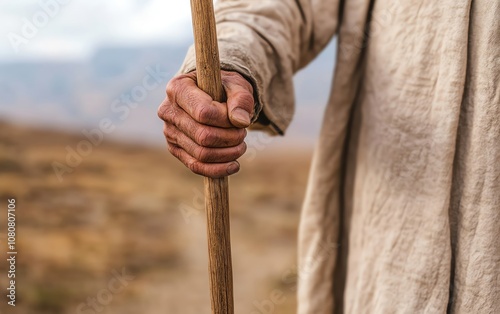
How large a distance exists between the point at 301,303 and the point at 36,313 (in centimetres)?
263

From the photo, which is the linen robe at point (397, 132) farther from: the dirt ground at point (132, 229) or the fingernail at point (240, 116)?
the dirt ground at point (132, 229)

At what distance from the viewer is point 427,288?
3.04 ft

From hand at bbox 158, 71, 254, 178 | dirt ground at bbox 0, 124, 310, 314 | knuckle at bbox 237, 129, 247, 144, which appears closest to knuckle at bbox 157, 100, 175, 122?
A: hand at bbox 158, 71, 254, 178

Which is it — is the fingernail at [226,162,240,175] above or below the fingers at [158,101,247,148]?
below

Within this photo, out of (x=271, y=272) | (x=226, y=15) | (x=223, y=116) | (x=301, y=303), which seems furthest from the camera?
(x=271, y=272)

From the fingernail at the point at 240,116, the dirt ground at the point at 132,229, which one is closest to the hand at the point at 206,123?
the fingernail at the point at 240,116

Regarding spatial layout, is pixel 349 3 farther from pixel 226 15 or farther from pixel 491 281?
pixel 491 281

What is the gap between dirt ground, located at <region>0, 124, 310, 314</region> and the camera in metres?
3.64

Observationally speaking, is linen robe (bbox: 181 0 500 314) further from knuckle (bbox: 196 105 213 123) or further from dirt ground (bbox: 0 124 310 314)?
dirt ground (bbox: 0 124 310 314)

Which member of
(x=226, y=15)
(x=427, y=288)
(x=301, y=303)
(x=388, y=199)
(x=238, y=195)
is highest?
(x=226, y=15)

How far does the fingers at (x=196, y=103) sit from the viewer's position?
75 cm

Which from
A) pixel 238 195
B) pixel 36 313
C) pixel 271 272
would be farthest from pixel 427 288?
pixel 238 195

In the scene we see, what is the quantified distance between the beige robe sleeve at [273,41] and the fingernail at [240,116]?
12 centimetres

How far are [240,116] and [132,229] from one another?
12.6 ft
